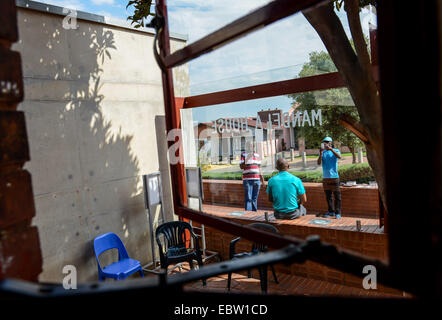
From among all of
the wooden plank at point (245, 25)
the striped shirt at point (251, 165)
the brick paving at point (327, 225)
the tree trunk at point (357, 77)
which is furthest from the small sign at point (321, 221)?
the wooden plank at point (245, 25)

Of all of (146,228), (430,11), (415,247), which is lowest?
(146,228)

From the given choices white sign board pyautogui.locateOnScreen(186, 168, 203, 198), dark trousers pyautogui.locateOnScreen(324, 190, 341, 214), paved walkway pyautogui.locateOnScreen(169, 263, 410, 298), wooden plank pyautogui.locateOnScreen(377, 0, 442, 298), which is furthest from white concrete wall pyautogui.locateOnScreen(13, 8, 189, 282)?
wooden plank pyautogui.locateOnScreen(377, 0, 442, 298)

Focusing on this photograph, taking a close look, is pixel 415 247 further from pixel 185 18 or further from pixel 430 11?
pixel 185 18

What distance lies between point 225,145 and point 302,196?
2059 millimetres

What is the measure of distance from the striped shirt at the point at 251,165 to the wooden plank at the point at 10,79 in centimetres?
615

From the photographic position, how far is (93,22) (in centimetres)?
550

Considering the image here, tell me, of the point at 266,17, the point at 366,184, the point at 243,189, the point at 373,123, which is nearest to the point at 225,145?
the point at 243,189

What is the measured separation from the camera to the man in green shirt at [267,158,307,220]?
5781 mm

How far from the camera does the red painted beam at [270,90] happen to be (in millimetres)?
4730

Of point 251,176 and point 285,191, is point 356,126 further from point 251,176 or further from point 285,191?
point 251,176

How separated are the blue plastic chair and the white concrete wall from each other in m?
0.21

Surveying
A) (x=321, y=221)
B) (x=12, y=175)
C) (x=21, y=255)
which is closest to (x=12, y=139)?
(x=12, y=175)

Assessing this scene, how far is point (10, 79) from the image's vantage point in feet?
3.16

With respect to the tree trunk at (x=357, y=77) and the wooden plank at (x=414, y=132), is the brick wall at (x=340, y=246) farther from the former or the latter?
the wooden plank at (x=414, y=132)
